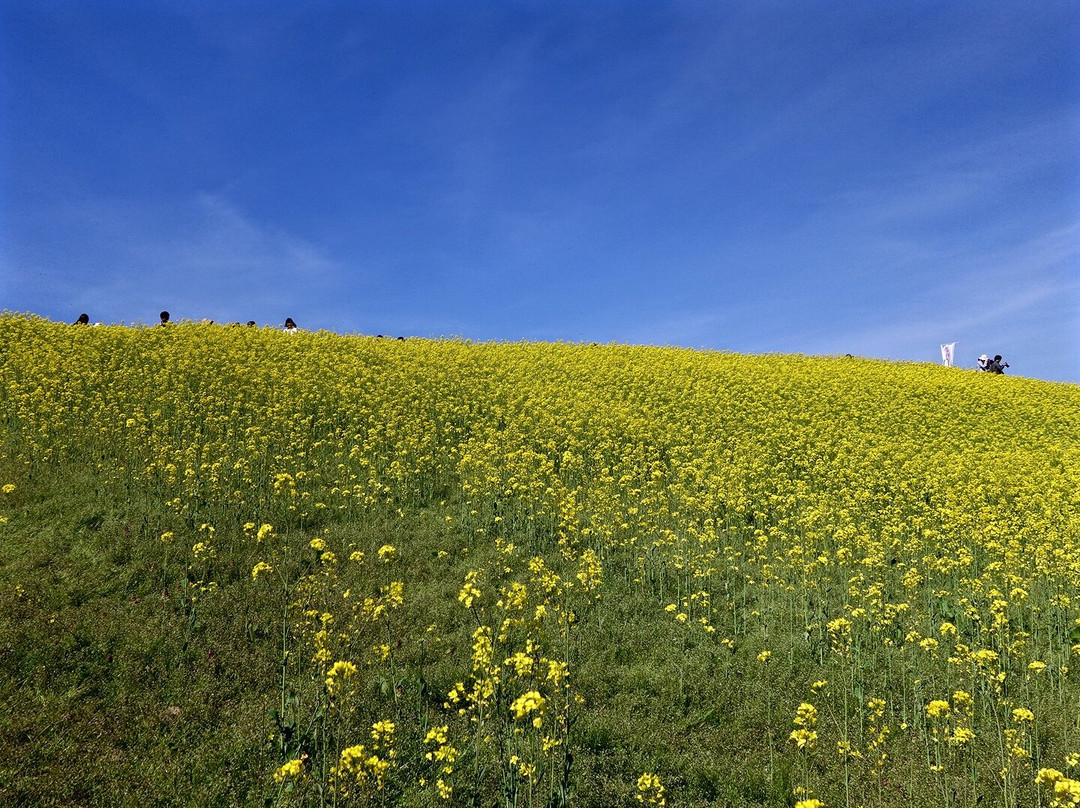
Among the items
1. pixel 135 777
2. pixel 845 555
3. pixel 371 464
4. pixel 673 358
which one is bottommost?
pixel 135 777

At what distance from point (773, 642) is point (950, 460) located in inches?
549

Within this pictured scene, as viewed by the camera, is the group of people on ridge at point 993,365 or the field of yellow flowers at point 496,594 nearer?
the field of yellow flowers at point 496,594

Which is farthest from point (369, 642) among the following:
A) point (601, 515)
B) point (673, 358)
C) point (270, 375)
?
point (673, 358)

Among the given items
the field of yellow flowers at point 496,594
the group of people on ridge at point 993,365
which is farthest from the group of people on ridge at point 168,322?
the group of people on ridge at point 993,365

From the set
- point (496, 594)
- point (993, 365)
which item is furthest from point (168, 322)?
point (993, 365)

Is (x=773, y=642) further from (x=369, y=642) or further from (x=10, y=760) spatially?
(x=10, y=760)

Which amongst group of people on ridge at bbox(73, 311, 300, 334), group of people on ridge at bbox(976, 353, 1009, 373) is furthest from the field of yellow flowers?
group of people on ridge at bbox(976, 353, 1009, 373)

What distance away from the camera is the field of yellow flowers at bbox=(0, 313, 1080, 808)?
627cm

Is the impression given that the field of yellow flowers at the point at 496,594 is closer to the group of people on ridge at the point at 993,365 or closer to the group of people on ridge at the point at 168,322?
the group of people on ridge at the point at 168,322

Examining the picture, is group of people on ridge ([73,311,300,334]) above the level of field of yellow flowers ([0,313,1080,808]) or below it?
above

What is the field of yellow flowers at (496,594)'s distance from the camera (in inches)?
247

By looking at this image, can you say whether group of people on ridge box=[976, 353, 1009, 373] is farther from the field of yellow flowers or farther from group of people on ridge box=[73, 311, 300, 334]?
group of people on ridge box=[73, 311, 300, 334]

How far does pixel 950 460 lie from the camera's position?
19.8 metres

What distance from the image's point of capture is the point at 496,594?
415 inches
